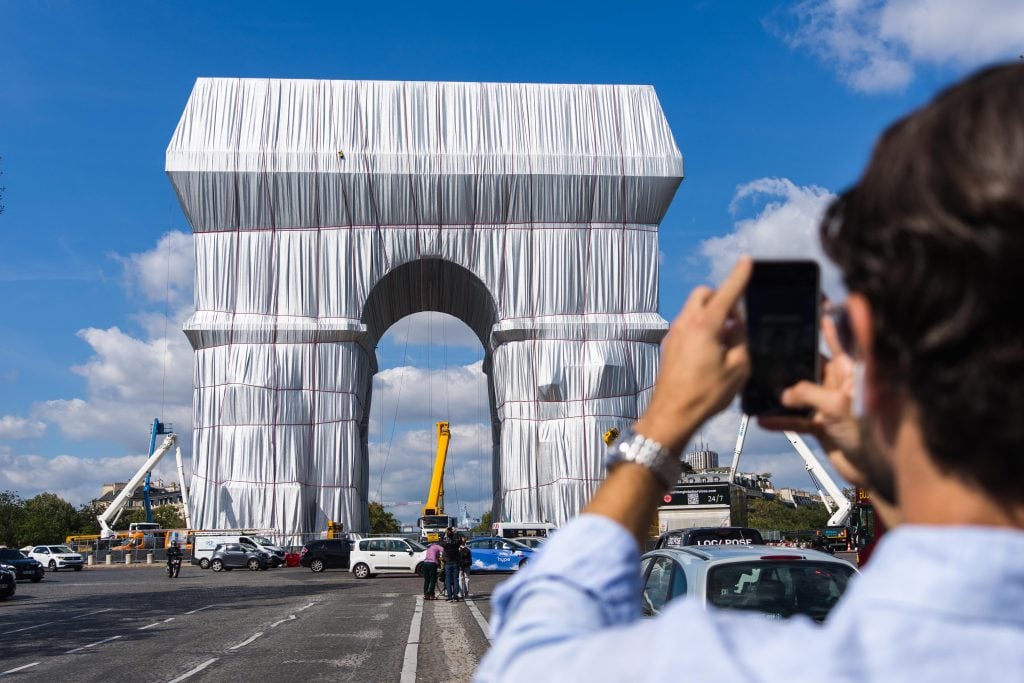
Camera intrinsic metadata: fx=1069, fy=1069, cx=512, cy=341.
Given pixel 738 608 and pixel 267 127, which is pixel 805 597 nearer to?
pixel 738 608

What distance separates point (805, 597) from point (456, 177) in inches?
1586

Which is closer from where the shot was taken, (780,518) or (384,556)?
(384,556)

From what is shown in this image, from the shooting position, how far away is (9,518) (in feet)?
307

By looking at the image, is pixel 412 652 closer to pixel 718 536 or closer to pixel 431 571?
pixel 718 536

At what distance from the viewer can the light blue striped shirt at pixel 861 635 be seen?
2.95 feet

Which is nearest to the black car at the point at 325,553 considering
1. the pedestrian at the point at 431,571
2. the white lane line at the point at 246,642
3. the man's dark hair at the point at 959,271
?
the pedestrian at the point at 431,571

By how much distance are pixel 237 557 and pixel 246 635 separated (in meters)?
29.1

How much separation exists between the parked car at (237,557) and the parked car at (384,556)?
9617mm

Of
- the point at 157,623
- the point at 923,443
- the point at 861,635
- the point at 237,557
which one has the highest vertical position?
the point at 923,443

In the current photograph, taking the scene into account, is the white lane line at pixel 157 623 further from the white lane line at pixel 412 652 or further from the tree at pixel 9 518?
the tree at pixel 9 518

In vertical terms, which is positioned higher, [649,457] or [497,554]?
[649,457]

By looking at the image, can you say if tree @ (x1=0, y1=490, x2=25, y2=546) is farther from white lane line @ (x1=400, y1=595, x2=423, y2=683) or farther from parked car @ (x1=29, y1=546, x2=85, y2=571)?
white lane line @ (x1=400, y1=595, x2=423, y2=683)

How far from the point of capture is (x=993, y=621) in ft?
2.97

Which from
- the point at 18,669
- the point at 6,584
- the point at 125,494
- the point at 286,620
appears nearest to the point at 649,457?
the point at 18,669
